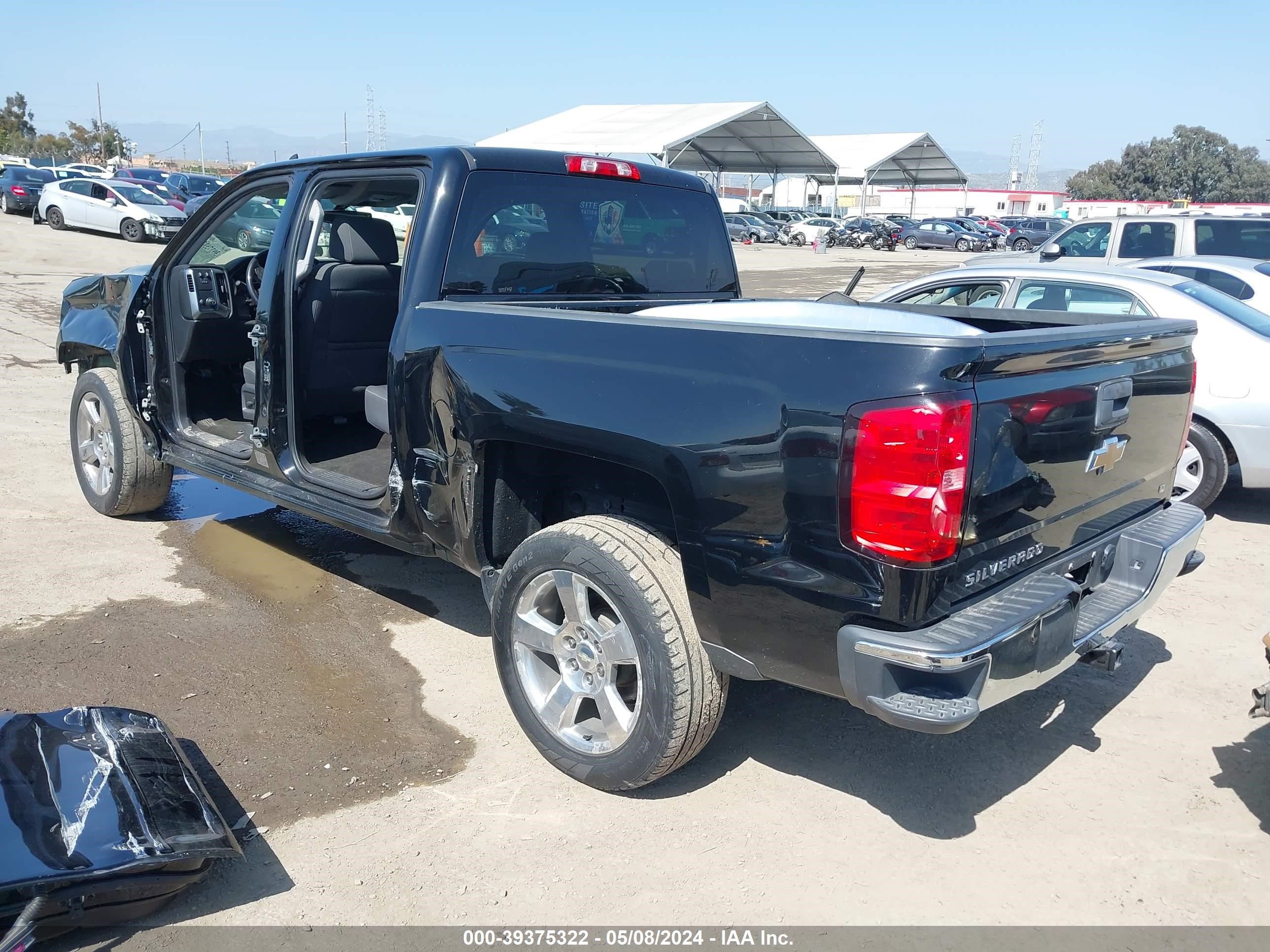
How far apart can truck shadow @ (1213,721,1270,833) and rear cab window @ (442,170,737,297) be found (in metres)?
2.85

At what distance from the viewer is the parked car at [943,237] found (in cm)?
4403

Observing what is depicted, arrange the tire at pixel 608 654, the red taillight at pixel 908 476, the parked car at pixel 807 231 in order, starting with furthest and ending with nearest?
the parked car at pixel 807 231 → the tire at pixel 608 654 → the red taillight at pixel 908 476

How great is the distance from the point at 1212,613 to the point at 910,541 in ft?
10.8

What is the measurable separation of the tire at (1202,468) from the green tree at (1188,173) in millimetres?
92903

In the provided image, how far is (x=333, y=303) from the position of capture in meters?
4.53

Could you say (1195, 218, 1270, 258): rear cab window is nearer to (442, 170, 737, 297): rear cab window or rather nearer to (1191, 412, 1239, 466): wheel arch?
(1191, 412, 1239, 466): wheel arch

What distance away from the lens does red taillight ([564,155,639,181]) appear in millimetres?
4098

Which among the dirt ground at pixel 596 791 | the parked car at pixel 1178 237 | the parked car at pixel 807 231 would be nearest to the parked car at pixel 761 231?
the parked car at pixel 807 231

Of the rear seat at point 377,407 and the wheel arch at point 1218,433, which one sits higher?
the rear seat at point 377,407

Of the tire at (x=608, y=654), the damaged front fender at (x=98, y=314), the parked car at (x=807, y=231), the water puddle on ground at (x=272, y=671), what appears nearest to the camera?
the tire at (x=608, y=654)

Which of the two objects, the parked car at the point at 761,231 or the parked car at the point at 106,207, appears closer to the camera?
the parked car at the point at 106,207

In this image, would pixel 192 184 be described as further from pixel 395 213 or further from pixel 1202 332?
pixel 1202 332

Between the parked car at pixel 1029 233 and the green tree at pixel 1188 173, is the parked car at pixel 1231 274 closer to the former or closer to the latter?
the parked car at pixel 1029 233

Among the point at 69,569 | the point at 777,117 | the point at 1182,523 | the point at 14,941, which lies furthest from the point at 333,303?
the point at 777,117
